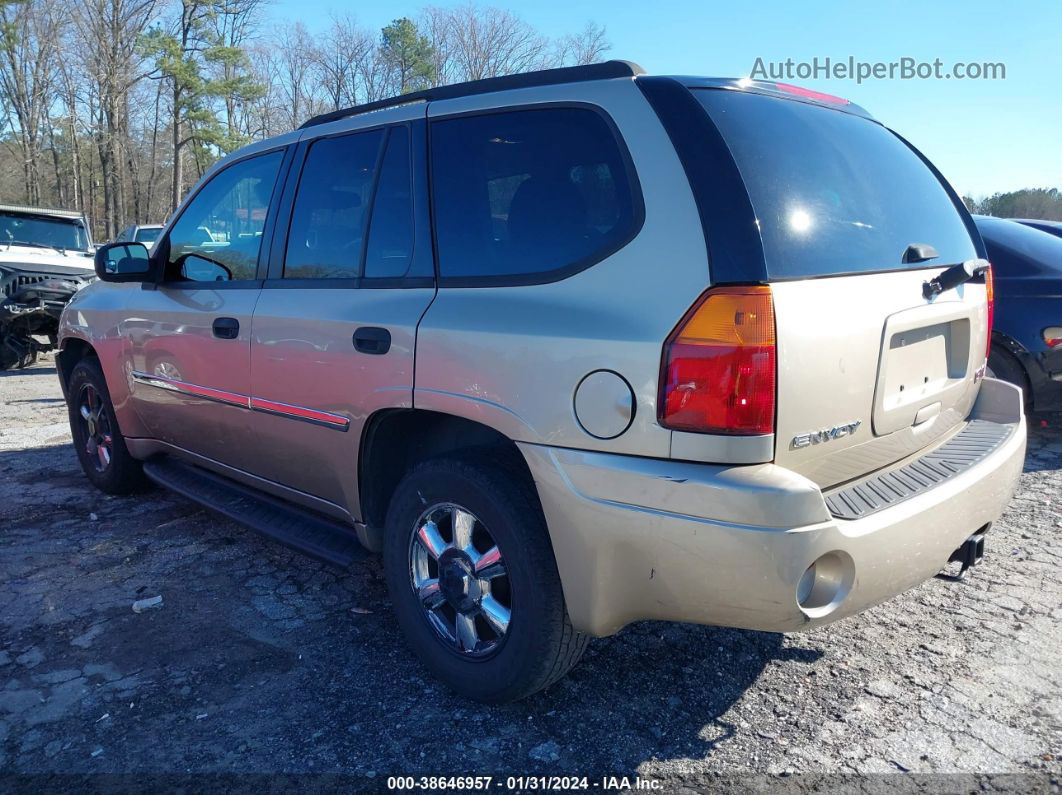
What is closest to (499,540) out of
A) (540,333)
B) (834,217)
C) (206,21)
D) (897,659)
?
(540,333)

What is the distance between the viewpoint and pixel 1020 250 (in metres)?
5.70

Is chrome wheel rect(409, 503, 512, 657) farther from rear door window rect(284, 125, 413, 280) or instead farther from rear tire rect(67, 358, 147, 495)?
rear tire rect(67, 358, 147, 495)

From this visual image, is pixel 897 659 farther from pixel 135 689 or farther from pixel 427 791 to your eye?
pixel 135 689

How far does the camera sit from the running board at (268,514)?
10.00 feet

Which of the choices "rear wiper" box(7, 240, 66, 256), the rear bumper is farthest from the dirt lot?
"rear wiper" box(7, 240, 66, 256)

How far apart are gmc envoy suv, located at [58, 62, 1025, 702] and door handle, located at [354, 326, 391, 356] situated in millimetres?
11

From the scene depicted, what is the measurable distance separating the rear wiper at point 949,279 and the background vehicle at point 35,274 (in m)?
9.22

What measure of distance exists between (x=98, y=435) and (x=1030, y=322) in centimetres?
618

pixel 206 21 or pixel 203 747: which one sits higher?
pixel 206 21

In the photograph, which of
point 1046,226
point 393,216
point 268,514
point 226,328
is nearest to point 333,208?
point 393,216

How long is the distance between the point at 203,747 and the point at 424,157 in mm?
2071

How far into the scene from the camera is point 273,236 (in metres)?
3.40

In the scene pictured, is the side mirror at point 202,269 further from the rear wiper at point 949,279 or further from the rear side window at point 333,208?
the rear wiper at point 949,279

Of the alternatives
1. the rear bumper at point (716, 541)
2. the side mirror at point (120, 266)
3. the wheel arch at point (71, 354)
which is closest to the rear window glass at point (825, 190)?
the rear bumper at point (716, 541)
